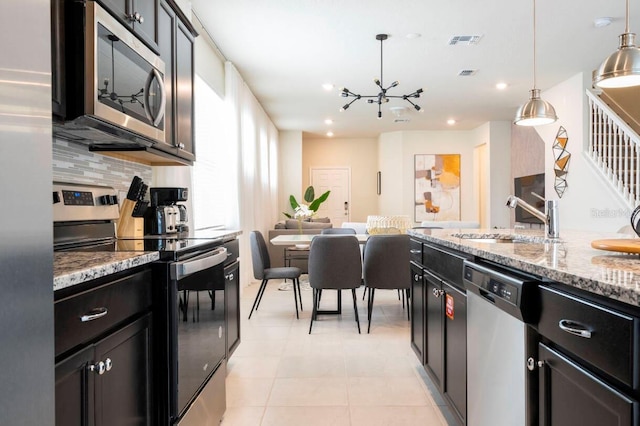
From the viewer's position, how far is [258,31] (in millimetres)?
4258

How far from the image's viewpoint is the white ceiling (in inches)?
149

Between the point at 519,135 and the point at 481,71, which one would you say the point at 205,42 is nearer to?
the point at 481,71

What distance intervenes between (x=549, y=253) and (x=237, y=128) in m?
4.42

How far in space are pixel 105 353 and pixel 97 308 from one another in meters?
0.14

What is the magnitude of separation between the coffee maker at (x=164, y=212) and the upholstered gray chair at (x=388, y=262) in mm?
1740

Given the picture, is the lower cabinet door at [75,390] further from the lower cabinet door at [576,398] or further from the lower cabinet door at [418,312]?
the lower cabinet door at [418,312]

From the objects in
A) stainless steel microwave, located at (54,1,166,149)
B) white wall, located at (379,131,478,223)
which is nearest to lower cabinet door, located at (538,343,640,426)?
stainless steel microwave, located at (54,1,166,149)

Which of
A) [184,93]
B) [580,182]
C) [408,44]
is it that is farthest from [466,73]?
[184,93]

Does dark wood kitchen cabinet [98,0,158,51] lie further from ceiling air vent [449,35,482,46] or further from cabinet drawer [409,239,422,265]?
ceiling air vent [449,35,482,46]

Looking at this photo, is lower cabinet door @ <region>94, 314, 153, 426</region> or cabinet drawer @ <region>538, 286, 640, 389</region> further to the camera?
lower cabinet door @ <region>94, 314, 153, 426</region>

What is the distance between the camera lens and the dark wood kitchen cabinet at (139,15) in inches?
67.9

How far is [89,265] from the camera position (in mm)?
1182

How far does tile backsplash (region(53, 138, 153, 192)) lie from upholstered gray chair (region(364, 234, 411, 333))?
202cm

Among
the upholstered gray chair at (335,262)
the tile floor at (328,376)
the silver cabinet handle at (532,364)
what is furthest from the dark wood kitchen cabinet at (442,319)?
the upholstered gray chair at (335,262)
